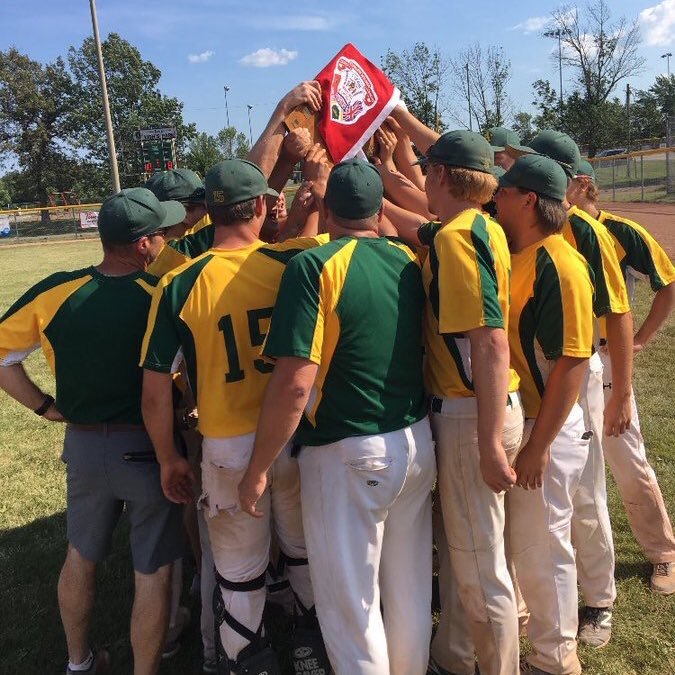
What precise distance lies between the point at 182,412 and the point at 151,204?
1.12 m

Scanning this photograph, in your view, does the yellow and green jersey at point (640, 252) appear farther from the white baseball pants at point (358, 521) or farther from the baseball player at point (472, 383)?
the white baseball pants at point (358, 521)

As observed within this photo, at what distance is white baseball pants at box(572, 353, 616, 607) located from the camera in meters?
3.22

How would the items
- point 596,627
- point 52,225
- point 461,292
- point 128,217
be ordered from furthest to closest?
point 52,225 → point 596,627 → point 128,217 → point 461,292

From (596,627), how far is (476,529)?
4.40 ft

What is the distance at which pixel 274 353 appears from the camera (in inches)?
92.7

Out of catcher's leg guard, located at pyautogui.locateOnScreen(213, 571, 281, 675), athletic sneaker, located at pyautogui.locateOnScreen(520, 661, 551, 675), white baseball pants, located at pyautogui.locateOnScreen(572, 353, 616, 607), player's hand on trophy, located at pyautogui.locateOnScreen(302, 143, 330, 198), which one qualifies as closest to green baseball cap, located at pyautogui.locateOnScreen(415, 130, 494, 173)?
player's hand on trophy, located at pyautogui.locateOnScreen(302, 143, 330, 198)

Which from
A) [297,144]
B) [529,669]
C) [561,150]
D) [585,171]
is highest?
[297,144]

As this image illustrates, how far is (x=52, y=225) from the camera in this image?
4488 cm

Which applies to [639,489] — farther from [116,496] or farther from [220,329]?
[116,496]

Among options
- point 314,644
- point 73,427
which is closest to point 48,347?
point 73,427

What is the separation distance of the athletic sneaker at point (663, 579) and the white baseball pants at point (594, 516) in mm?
491

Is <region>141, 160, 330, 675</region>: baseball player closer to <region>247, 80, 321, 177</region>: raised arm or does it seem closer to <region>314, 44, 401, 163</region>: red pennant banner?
<region>247, 80, 321, 177</region>: raised arm

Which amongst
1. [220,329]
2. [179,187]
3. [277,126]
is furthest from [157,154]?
[220,329]

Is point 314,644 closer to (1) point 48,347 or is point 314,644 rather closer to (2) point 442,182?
(1) point 48,347
